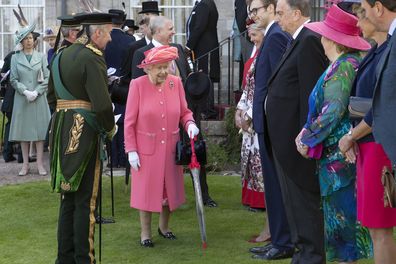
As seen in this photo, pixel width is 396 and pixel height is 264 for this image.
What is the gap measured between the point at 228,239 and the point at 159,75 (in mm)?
1750

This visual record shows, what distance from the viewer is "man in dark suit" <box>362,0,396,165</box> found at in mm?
4668

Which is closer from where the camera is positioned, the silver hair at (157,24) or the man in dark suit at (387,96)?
the man in dark suit at (387,96)

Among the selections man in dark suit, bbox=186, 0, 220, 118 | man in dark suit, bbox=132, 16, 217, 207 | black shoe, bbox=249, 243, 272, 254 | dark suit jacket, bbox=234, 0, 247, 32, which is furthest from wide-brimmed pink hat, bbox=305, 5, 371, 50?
man in dark suit, bbox=186, 0, 220, 118

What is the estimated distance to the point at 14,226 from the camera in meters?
9.05

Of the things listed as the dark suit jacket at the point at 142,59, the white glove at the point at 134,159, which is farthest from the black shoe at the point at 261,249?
the dark suit jacket at the point at 142,59

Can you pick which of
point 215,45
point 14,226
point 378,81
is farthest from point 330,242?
point 215,45

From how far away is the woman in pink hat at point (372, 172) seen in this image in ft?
17.4

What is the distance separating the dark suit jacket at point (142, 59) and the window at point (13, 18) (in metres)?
10.0

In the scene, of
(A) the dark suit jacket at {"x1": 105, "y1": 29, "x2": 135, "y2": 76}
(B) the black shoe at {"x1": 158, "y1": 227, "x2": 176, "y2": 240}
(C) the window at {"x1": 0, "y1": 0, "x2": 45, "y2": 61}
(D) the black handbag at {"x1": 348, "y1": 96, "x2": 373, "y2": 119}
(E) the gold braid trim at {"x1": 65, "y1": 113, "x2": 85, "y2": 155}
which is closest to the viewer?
(D) the black handbag at {"x1": 348, "y1": 96, "x2": 373, "y2": 119}

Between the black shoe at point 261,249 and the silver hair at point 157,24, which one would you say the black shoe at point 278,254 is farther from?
the silver hair at point 157,24

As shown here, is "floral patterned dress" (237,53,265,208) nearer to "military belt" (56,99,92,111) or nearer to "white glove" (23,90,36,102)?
"military belt" (56,99,92,111)

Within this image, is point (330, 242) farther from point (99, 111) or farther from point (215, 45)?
point (215, 45)

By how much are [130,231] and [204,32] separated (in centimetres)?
584

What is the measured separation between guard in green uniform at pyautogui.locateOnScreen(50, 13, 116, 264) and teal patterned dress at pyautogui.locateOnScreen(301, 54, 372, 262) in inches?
66.6
